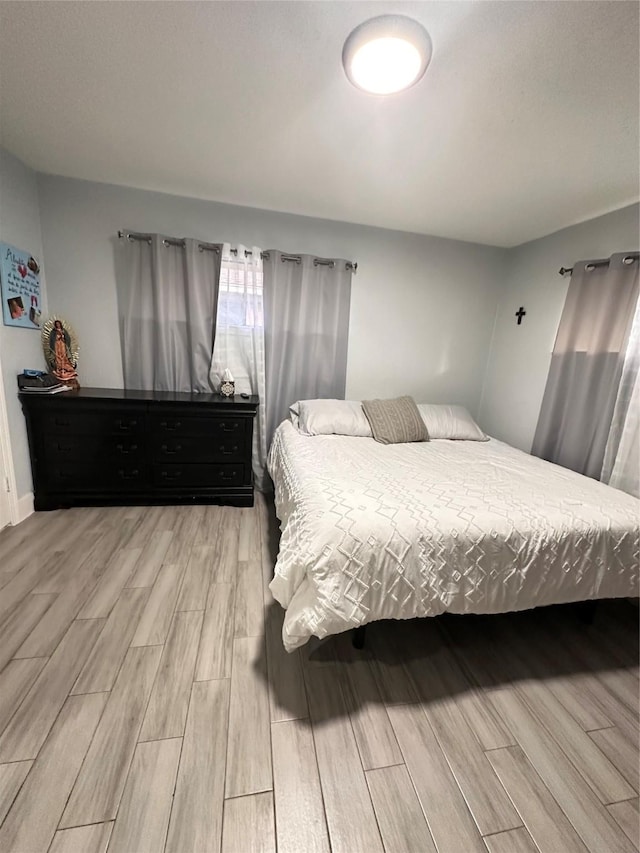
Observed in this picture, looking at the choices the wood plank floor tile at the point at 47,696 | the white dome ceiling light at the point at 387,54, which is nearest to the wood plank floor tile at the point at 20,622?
the wood plank floor tile at the point at 47,696

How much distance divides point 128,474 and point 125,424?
1.23 feet

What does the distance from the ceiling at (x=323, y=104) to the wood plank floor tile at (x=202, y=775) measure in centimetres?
234

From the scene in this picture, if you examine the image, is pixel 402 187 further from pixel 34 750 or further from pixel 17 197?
pixel 34 750

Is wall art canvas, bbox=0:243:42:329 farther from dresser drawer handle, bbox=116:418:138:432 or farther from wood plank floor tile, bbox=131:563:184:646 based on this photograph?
wood plank floor tile, bbox=131:563:184:646

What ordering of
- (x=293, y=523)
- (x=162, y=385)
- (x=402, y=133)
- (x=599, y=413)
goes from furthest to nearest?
(x=162, y=385), (x=599, y=413), (x=402, y=133), (x=293, y=523)

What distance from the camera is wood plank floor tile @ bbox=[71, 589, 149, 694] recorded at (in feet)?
4.03

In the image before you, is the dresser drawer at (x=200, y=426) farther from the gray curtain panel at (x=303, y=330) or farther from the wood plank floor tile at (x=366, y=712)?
the wood plank floor tile at (x=366, y=712)

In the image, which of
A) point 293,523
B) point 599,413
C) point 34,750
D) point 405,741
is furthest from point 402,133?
point 34,750

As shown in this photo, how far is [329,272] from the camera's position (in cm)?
277

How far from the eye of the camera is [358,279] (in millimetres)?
2869

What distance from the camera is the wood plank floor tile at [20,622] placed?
1.33 m

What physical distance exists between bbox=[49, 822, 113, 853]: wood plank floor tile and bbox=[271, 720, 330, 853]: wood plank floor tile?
1.44 ft

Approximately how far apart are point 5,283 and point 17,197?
592 mm

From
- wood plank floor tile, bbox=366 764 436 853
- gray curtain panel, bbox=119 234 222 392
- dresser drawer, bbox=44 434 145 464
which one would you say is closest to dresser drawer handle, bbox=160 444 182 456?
dresser drawer, bbox=44 434 145 464
